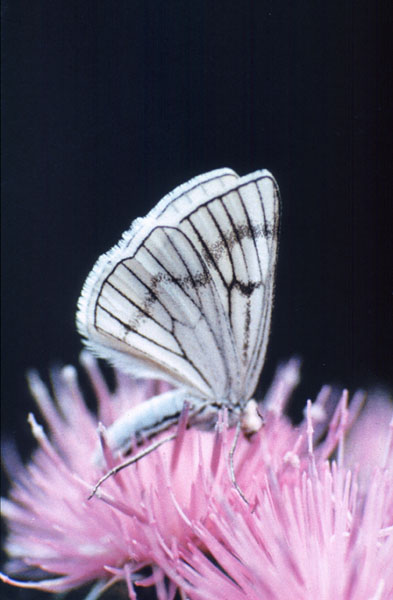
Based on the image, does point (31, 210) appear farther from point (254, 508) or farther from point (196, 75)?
point (254, 508)

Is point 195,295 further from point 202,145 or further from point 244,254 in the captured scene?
point 202,145

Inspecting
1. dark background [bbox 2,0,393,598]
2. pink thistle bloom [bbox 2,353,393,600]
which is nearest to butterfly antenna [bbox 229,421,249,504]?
pink thistle bloom [bbox 2,353,393,600]

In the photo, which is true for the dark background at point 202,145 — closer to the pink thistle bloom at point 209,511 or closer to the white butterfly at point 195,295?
the pink thistle bloom at point 209,511

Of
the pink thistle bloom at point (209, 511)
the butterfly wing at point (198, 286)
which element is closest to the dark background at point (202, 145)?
the pink thistle bloom at point (209, 511)

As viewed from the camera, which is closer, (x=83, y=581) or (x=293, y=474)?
(x=293, y=474)

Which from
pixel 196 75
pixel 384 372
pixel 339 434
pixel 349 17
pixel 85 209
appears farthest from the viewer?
pixel 85 209

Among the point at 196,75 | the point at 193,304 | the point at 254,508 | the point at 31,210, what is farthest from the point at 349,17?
the point at 31,210

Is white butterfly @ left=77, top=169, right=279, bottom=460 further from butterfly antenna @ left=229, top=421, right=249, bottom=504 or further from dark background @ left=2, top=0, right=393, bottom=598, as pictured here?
dark background @ left=2, top=0, right=393, bottom=598

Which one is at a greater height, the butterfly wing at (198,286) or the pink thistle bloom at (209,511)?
the butterfly wing at (198,286)
